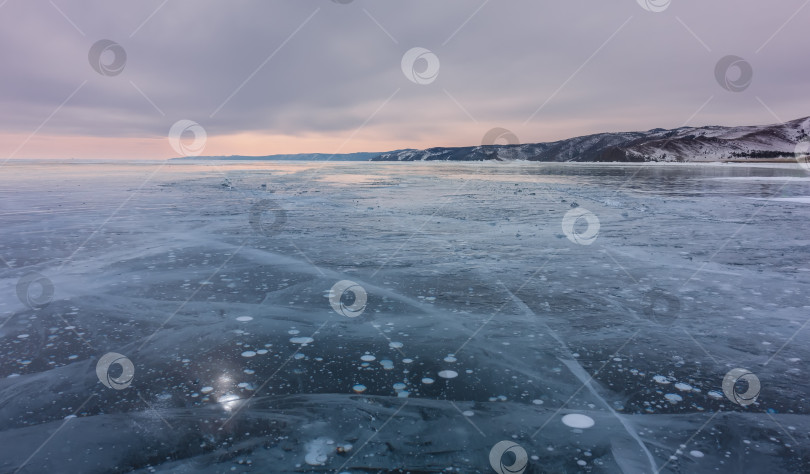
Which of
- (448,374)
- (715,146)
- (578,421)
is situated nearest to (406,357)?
(448,374)

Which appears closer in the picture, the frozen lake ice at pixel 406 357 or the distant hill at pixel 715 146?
the frozen lake ice at pixel 406 357

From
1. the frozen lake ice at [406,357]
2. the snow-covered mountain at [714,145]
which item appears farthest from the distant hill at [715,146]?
the frozen lake ice at [406,357]

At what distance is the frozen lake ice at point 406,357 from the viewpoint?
9.53 ft

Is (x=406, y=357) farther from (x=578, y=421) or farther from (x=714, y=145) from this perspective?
(x=714, y=145)

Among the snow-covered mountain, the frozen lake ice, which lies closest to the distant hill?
the snow-covered mountain

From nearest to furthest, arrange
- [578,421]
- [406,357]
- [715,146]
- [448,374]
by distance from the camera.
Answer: [578,421], [448,374], [406,357], [715,146]

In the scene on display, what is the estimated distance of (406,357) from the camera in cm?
425

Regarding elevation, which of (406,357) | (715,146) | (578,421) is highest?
(715,146)

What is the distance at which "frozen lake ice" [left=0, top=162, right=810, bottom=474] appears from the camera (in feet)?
9.53

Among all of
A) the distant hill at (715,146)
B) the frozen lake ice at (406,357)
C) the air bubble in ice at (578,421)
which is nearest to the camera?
the frozen lake ice at (406,357)

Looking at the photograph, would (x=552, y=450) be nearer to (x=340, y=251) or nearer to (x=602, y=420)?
(x=602, y=420)

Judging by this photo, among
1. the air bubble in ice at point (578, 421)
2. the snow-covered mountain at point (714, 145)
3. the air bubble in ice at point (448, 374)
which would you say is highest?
the snow-covered mountain at point (714, 145)

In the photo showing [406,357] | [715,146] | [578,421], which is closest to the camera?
[578,421]

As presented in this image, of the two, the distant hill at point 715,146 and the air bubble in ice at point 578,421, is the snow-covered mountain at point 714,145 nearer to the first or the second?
the distant hill at point 715,146
